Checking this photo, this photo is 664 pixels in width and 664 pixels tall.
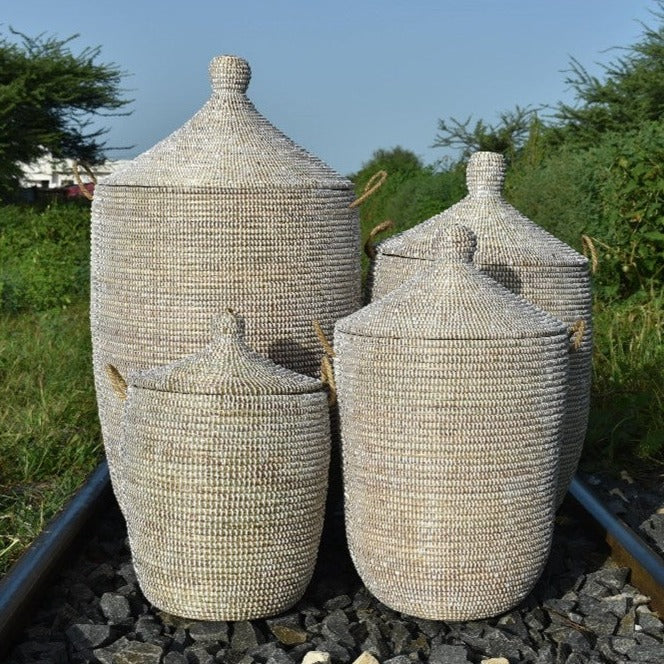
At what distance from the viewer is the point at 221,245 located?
3535 mm

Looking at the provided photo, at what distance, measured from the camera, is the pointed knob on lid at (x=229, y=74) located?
153 inches

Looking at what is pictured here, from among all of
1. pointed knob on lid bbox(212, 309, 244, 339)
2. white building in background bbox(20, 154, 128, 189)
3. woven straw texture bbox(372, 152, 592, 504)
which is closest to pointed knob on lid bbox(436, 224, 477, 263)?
woven straw texture bbox(372, 152, 592, 504)

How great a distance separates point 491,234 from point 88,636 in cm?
186

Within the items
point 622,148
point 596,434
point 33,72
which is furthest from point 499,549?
point 33,72

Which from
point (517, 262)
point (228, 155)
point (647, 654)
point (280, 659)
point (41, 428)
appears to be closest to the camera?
point (280, 659)

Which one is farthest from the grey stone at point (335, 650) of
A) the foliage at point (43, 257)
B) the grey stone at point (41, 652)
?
the foliage at point (43, 257)

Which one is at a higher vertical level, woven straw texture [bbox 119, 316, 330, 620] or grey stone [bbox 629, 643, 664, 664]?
woven straw texture [bbox 119, 316, 330, 620]

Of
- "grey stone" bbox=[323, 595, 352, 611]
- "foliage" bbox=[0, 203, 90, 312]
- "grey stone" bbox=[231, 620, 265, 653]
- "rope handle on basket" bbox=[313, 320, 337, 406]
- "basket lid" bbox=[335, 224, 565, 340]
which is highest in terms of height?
"basket lid" bbox=[335, 224, 565, 340]

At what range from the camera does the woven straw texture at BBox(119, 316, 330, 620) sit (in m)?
3.09

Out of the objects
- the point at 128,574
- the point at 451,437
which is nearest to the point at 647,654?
the point at 451,437

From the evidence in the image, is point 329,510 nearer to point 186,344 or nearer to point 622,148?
point 186,344

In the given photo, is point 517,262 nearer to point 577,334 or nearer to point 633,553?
point 577,334

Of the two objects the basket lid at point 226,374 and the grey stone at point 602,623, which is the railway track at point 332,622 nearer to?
the grey stone at point 602,623

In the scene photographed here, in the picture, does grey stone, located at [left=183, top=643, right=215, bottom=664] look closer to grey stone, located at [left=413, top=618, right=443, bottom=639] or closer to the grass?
grey stone, located at [left=413, top=618, right=443, bottom=639]
